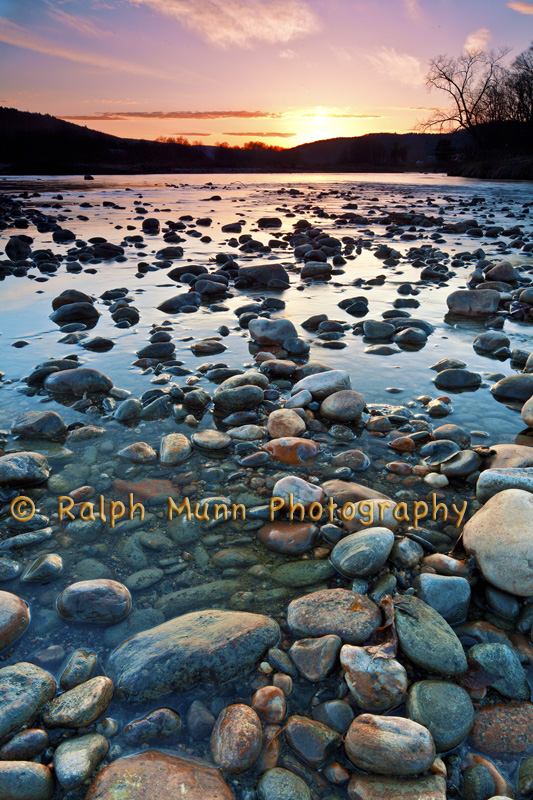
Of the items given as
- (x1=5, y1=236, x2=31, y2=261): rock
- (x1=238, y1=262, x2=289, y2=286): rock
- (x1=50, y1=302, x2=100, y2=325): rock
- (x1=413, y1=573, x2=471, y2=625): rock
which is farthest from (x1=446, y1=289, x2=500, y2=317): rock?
(x1=5, y1=236, x2=31, y2=261): rock

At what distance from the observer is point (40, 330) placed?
5.11 m

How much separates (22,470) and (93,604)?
103 centimetres

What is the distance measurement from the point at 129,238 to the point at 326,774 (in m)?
11.4

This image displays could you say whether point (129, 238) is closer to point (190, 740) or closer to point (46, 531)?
point (46, 531)

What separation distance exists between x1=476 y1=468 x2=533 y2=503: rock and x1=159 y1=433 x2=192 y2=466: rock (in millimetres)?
1593

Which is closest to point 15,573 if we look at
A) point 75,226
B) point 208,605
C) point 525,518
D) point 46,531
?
point 46,531

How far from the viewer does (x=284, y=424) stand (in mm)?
3008

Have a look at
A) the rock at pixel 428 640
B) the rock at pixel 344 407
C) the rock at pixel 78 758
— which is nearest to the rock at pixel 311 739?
the rock at pixel 428 640

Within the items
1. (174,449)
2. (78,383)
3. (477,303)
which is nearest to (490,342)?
(477,303)

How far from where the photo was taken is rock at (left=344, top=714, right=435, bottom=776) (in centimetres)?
129

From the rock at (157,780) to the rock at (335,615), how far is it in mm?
538

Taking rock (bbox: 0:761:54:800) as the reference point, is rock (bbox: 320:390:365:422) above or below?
above

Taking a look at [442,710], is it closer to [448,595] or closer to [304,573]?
[448,595]

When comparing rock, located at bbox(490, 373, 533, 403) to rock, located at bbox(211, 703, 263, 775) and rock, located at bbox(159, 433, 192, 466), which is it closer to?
rock, located at bbox(159, 433, 192, 466)
